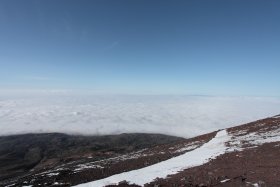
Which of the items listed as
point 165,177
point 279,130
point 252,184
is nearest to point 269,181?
point 252,184

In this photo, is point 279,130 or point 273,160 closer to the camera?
point 273,160

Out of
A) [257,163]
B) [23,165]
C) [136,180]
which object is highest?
[257,163]

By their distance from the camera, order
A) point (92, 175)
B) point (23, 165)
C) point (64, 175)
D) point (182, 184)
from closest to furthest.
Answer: point (182, 184)
point (92, 175)
point (64, 175)
point (23, 165)

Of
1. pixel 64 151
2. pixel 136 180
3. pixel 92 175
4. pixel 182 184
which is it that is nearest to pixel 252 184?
pixel 182 184

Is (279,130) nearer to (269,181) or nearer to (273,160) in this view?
(273,160)

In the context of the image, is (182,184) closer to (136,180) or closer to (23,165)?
(136,180)

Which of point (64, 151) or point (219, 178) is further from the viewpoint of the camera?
point (64, 151)

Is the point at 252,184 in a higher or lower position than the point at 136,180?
higher

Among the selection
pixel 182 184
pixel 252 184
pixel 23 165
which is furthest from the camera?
pixel 23 165

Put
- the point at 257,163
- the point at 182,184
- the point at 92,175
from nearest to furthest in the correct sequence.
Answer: the point at 182,184
the point at 257,163
the point at 92,175
